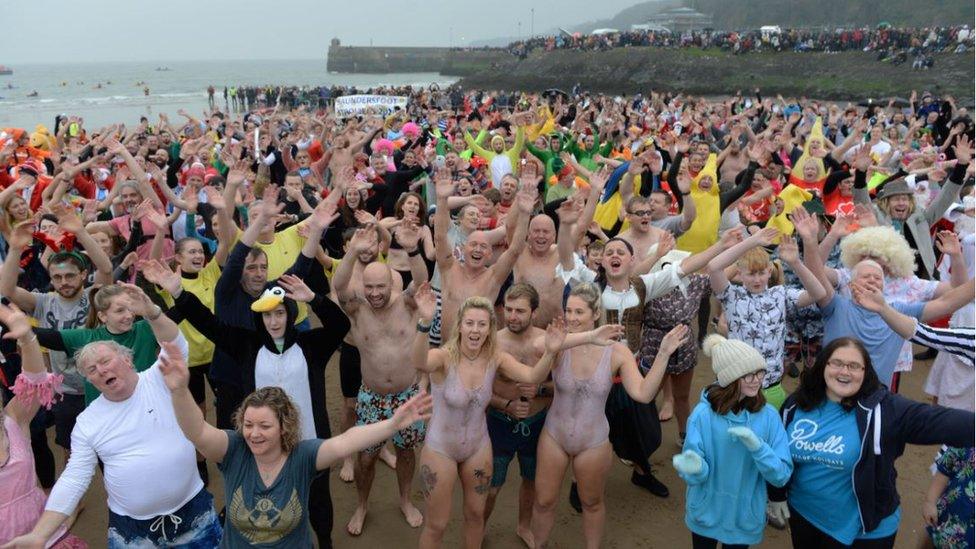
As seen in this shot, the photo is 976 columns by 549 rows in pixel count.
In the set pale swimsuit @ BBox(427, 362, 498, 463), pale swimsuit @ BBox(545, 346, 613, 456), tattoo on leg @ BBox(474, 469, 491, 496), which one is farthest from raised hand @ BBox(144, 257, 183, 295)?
pale swimsuit @ BBox(545, 346, 613, 456)

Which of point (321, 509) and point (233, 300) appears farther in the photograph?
point (233, 300)

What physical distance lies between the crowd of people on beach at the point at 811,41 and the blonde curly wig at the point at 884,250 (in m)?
43.0

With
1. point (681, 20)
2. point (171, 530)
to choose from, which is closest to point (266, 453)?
point (171, 530)

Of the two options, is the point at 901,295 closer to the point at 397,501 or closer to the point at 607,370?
the point at 607,370

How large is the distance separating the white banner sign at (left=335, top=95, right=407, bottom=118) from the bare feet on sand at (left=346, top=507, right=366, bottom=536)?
1838 centimetres

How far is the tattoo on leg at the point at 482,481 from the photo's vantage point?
3.80 m

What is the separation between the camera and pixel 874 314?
13.5 ft

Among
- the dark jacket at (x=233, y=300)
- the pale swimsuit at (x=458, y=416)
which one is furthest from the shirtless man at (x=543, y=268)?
the dark jacket at (x=233, y=300)

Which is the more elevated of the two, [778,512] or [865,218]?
[865,218]

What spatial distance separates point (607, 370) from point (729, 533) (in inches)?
40.9

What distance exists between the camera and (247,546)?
299 centimetres

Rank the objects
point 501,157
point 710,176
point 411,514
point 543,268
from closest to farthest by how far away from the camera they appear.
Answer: point 411,514, point 543,268, point 710,176, point 501,157

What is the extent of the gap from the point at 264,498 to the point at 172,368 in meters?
0.71

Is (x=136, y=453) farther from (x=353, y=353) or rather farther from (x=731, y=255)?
(x=731, y=255)
